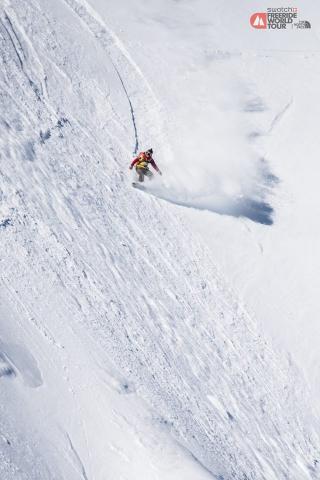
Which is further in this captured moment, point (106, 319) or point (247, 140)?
point (247, 140)

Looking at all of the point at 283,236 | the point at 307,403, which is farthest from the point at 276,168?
the point at 307,403

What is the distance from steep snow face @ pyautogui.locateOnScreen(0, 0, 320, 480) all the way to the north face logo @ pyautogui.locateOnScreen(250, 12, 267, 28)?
751 centimetres

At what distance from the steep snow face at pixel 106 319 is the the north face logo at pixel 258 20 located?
296 inches

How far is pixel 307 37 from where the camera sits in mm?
20219

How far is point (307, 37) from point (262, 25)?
5.55 feet

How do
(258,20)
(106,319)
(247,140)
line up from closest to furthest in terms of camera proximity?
(106,319) < (247,140) < (258,20)

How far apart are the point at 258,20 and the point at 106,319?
48.7 ft

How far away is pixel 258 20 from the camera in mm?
20406

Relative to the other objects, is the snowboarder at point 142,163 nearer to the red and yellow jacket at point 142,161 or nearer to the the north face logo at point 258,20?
the red and yellow jacket at point 142,161

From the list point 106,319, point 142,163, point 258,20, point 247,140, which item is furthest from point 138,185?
point 258,20

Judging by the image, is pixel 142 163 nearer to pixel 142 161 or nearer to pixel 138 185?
pixel 142 161

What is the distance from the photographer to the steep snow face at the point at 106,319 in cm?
795

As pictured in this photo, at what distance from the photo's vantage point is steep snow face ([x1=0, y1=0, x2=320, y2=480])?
26.1 ft

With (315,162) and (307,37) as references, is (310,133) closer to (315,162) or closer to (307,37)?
(315,162)
